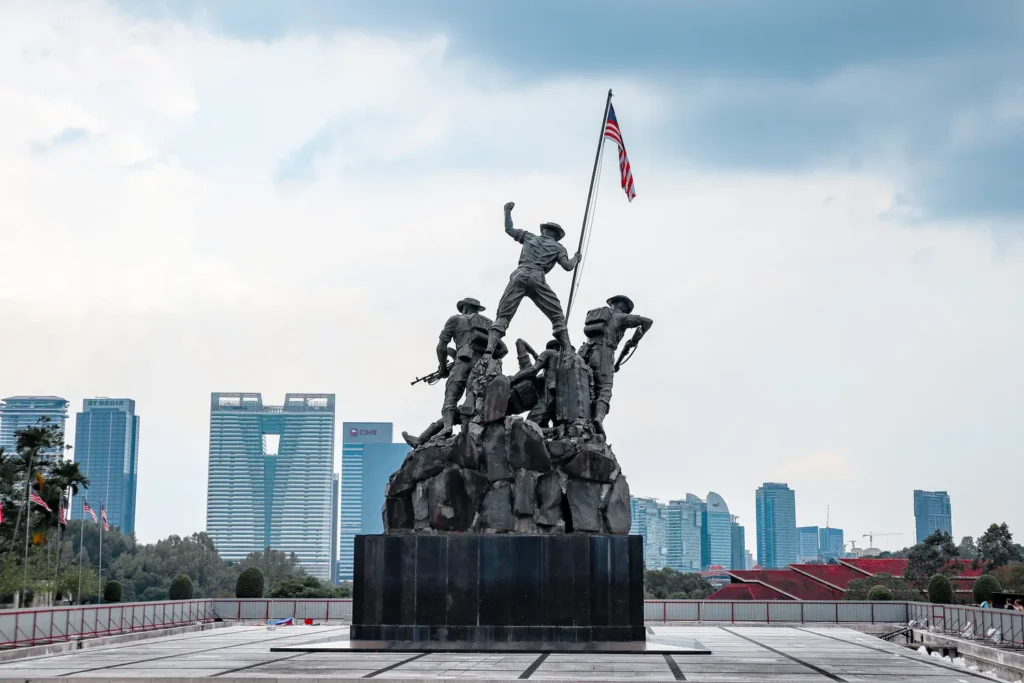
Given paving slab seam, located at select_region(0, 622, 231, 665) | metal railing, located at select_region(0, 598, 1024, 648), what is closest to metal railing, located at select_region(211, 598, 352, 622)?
metal railing, located at select_region(0, 598, 1024, 648)

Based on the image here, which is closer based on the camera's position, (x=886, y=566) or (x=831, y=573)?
(x=831, y=573)

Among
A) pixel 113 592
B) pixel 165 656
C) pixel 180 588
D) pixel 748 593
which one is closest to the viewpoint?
pixel 165 656

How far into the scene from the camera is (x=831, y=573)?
7075 cm

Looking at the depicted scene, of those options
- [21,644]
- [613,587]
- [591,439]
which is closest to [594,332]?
[591,439]

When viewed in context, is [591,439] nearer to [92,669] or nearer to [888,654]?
[888,654]

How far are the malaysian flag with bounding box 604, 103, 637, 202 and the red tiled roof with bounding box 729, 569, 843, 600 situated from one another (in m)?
41.2

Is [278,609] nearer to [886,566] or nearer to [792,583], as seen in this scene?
[792,583]

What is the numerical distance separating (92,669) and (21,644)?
7.53 metres

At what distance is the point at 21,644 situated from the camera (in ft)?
88.7

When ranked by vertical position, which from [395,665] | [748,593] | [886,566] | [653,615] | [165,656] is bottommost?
[748,593]

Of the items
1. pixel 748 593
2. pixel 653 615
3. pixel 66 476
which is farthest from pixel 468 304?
pixel 748 593

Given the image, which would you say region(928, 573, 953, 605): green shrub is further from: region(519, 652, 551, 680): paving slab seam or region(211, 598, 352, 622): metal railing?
region(519, 652, 551, 680): paving slab seam

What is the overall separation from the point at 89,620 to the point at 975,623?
22989mm

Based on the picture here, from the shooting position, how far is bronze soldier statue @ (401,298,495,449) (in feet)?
88.8
